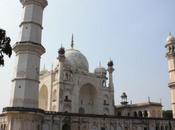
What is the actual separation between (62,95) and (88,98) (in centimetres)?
676

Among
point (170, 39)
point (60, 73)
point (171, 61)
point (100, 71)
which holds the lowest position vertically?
point (60, 73)

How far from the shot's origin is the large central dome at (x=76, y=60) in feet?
137

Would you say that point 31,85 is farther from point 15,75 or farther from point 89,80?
point 89,80

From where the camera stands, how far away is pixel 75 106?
38.7m

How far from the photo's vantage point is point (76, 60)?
42.9 metres

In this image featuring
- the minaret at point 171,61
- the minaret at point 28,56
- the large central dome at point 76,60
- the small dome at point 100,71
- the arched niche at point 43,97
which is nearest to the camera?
the minaret at point 28,56

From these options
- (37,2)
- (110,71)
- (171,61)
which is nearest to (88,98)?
(110,71)

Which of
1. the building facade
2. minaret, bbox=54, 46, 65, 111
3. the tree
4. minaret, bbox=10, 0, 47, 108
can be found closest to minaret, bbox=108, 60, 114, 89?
the building facade

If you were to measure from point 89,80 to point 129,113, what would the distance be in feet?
39.8

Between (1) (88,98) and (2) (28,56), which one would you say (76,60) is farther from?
(2) (28,56)

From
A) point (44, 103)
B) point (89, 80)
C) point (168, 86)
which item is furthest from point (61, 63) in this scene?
point (168, 86)

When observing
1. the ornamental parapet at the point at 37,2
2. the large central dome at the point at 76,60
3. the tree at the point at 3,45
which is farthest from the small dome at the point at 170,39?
the tree at the point at 3,45

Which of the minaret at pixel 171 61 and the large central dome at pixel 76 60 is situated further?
the large central dome at pixel 76 60

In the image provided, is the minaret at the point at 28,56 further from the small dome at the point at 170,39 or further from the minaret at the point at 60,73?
the small dome at the point at 170,39
